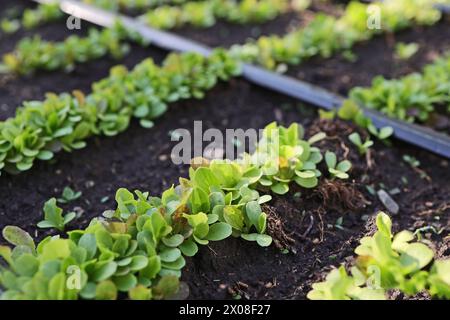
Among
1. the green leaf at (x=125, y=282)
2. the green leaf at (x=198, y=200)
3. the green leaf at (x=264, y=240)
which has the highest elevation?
the green leaf at (x=198, y=200)

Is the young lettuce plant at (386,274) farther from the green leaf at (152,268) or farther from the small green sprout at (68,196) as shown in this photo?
the small green sprout at (68,196)

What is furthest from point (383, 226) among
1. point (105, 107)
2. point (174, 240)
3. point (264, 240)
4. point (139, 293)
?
point (105, 107)

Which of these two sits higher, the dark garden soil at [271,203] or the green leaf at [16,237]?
the green leaf at [16,237]

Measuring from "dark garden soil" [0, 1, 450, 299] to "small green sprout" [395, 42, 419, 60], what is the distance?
928 millimetres

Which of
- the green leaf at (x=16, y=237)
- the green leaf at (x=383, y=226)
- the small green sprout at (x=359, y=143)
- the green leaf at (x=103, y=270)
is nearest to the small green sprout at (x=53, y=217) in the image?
the green leaf at (x=16, y=237)

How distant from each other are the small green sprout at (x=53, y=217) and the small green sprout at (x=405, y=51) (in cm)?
227

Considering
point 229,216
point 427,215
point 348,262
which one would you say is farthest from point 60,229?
point 427,215

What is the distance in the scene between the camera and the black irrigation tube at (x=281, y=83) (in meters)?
2.31

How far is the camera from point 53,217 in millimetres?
1766

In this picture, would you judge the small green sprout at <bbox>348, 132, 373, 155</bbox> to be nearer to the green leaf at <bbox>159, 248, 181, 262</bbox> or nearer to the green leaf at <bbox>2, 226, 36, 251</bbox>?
the green leaf at <bbox>159, 248, 181, 262</bbox>

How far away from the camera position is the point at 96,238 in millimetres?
1414

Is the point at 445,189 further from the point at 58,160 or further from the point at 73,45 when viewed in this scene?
the point at 73,45

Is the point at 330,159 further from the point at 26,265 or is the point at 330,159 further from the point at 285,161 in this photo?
the point at 26,265
